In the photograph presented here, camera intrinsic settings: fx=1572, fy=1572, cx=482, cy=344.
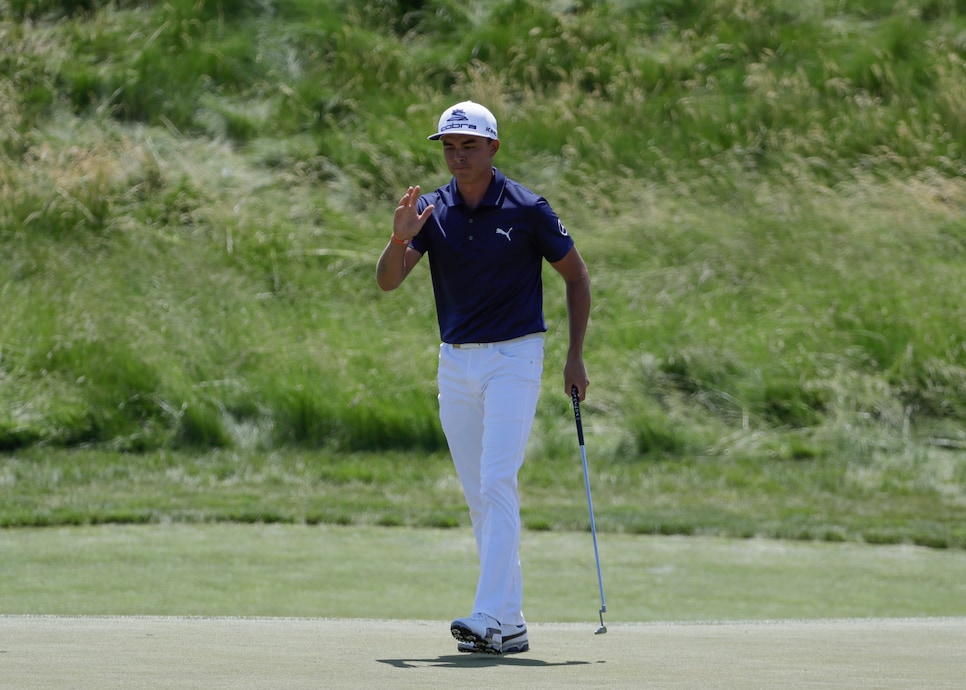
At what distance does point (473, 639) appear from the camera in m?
5.04

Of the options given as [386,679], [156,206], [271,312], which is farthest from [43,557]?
[156,206]

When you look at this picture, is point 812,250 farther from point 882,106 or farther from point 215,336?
point 215,336

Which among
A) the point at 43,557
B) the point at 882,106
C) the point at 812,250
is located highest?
the point at 882,106

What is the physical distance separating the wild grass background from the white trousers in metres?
5.12

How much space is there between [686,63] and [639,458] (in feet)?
28.4

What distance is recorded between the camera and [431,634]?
18.9 ft

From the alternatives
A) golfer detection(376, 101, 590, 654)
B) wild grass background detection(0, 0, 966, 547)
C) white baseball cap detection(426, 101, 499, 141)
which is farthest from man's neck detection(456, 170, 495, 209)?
wild grass background detection(0, 0, 966, 547)

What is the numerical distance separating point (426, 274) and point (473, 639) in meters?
12.6

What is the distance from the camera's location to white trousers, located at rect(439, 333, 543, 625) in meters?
5.36

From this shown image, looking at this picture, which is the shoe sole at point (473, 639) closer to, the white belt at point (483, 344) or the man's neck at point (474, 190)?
the white belt at point (483, 344)

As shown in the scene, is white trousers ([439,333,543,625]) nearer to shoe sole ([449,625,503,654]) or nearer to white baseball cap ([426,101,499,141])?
shoe sole ([449,625,503,654])

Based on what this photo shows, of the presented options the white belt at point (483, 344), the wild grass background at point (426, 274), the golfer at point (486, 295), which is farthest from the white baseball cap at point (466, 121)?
the wild grass background at point (426, 274)

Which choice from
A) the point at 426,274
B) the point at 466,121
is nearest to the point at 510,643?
the point at 466,121

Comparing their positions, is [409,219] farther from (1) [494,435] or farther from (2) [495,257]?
(1) [494,435]
